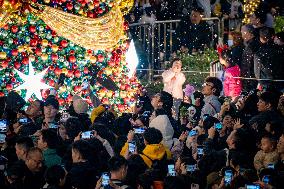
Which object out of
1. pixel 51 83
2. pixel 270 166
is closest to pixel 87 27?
pixel 51 83

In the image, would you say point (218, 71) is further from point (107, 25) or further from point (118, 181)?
point (118, 181)

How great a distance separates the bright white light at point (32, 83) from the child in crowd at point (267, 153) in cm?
728

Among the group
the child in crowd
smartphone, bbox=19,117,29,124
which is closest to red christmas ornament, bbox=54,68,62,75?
smartphone, bbox=19,117,29,124

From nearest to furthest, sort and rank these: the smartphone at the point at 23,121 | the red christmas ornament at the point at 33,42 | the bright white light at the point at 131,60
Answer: the smartphone at the point at 23,121, the red christmas ornament at the point at 33,42, the bright white light at the point at 131,60

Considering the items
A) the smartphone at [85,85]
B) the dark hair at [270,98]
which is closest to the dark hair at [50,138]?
the dark hair at [270,98]

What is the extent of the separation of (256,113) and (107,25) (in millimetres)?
5107

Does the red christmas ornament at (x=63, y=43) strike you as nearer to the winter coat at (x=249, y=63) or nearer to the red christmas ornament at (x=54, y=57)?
the red christmas ornament at (x=54, y=57)

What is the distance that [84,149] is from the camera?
12008 millimetres

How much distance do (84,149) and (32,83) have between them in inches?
265

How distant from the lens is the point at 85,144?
1213 centimetres

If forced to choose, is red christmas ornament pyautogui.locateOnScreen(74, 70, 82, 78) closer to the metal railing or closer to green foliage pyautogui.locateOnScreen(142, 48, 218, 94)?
green foliage pyautogui.locateOnScreen(142, 48, 218, 94)

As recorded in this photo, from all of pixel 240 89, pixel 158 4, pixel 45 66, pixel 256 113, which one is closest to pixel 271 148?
pixel 256 113

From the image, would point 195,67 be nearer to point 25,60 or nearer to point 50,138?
point 25,60

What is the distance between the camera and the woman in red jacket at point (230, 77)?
17959 millimetres
